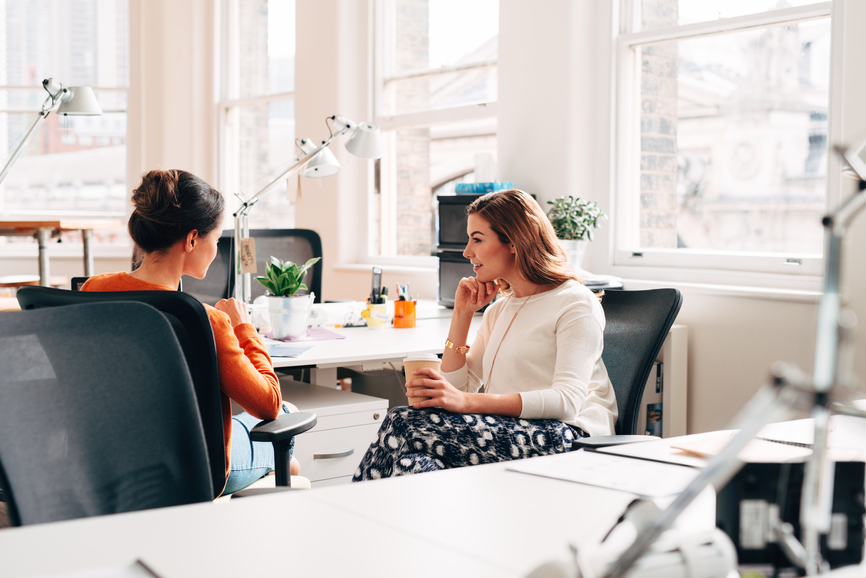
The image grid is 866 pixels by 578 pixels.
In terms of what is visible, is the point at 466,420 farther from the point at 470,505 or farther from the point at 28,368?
the point at 28,368

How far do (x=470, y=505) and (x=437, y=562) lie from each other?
19 centimetres

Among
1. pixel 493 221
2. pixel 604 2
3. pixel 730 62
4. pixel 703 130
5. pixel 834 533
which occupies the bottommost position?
pixel 834 533

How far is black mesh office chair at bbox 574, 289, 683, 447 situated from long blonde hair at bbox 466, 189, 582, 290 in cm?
17

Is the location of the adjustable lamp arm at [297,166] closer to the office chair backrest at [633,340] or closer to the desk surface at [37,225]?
the office chair backrest at [633,340]

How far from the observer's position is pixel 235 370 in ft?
5.33

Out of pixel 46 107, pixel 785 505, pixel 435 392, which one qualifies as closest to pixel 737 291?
pixel 435 392

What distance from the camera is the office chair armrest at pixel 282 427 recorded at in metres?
1.64

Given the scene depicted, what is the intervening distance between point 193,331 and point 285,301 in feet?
3.95

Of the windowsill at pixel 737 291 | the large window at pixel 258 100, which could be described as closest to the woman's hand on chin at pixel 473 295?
the windowsill at pixel 737 291

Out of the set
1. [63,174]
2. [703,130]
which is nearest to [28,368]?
[703,130]

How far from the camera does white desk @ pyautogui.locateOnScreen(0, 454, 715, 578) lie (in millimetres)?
830

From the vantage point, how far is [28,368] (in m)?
1.09

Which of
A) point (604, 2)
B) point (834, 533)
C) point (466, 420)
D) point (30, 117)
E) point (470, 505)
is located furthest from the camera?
point (30, 117)

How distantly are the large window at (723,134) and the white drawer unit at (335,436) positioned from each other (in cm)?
165
